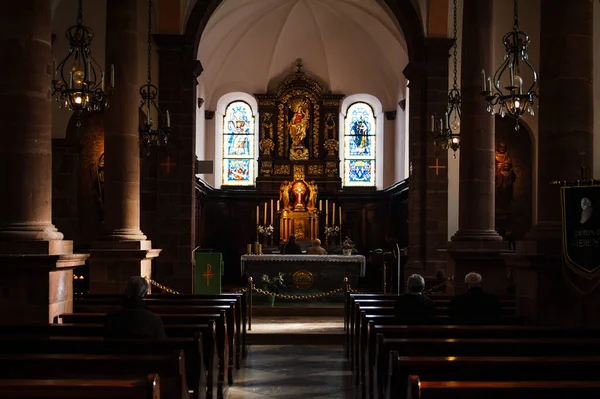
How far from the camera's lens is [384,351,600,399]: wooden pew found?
5.18 metres

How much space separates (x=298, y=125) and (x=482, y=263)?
16555 mm

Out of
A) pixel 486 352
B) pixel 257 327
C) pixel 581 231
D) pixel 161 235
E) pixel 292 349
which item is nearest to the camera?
pixel 486 352

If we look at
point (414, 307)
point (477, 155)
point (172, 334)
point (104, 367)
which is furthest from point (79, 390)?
point (477, 155)

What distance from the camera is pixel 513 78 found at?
11.0 metres

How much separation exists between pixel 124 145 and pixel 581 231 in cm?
779

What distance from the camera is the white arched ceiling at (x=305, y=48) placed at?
25922mm

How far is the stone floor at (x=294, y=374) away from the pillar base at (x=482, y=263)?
7.56 feet

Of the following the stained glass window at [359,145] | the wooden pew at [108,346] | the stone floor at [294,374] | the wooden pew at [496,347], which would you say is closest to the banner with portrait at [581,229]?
the wooden pew at [496,347]

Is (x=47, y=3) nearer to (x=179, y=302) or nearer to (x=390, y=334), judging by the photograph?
(x=179, y=302)

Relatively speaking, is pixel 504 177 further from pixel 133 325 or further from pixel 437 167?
pixel 133 325

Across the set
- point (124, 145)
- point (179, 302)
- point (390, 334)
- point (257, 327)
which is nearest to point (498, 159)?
point (257, 327)

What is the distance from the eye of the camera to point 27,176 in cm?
839

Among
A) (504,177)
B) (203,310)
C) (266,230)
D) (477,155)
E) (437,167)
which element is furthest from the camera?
(266,230)

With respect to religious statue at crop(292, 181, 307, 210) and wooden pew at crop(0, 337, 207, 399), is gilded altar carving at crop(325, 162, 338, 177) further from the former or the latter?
wooden pew at crop(0, 337, 207, 399)
